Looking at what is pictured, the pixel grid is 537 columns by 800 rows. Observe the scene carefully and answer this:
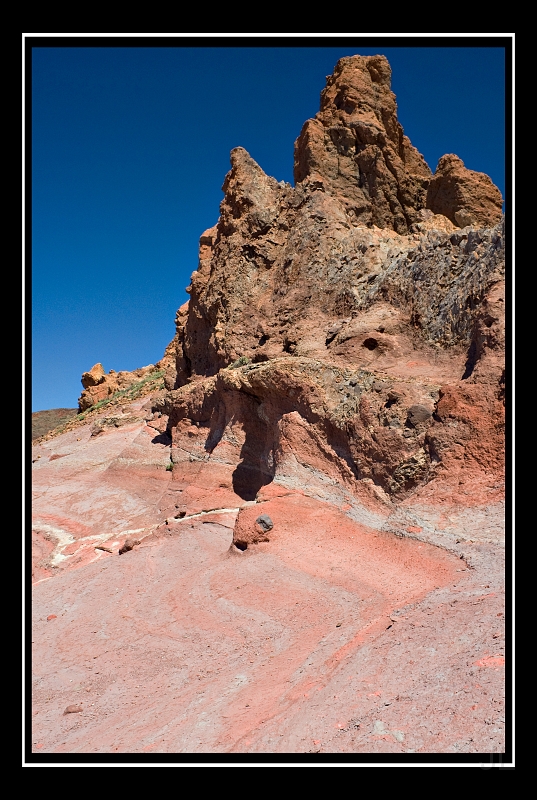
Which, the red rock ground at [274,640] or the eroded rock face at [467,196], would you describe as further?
the eroded rock face at [467,196]

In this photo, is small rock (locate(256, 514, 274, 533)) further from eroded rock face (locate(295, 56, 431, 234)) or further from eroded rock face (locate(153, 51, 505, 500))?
eroded rock face (locate(295, 56, 431, 234))

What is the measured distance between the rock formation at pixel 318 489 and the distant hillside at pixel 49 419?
33.8 metres

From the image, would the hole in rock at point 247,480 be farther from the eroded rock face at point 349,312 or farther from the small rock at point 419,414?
the small rock at point 419,414

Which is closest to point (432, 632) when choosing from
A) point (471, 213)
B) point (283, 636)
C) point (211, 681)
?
point (283, 636)

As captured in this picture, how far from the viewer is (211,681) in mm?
5527

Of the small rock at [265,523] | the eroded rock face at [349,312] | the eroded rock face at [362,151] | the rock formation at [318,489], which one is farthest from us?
the eroded rock face at [362,151]

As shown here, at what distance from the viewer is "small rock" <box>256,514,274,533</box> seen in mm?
8586

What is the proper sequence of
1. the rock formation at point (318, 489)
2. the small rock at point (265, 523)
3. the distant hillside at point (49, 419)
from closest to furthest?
the rock formation at point (318, 489), the small rock at point (265, 523), the distant hillside at point (49, 419)

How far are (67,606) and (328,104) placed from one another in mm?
14614

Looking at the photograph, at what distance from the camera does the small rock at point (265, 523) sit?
8.59 m

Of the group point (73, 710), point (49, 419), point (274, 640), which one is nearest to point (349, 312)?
point (274, 640)

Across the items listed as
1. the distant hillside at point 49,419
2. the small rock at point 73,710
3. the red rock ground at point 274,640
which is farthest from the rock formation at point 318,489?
the distant hillside at point 49,419

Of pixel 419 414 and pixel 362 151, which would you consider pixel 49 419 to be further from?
pixel 419 414
